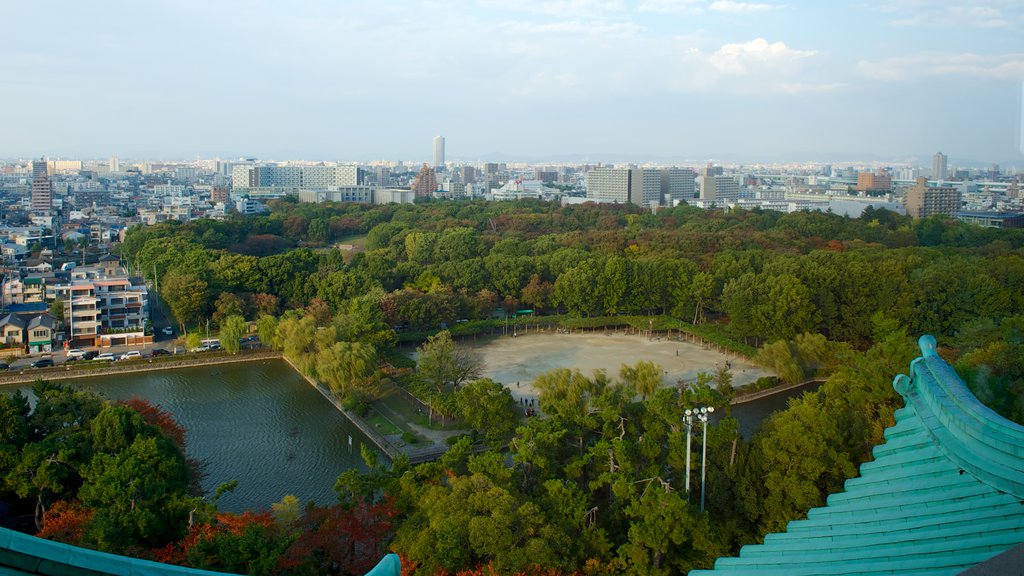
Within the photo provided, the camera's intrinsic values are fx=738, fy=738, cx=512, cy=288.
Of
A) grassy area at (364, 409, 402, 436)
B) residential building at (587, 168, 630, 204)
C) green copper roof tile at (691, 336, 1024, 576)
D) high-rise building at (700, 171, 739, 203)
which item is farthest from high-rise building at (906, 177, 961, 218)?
green copper roof tile at (691, 336, 1024, 576)

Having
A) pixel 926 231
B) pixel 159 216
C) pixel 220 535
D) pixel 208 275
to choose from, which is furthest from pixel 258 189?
pixel 220 535

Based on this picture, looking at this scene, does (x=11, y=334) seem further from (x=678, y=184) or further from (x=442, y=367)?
(x=678, y=184)

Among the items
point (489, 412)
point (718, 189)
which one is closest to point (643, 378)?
point (489, 412)

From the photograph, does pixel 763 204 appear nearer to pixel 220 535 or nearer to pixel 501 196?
pixel 501 196

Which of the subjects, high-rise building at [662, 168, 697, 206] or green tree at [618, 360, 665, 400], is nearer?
green tree at [618, 360, 665, 400]

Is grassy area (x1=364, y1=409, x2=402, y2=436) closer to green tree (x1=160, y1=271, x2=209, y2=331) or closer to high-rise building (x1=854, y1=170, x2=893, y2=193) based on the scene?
green tree (x1=160, y1=271, x2=209, y2=331)

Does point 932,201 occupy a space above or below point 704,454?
above
